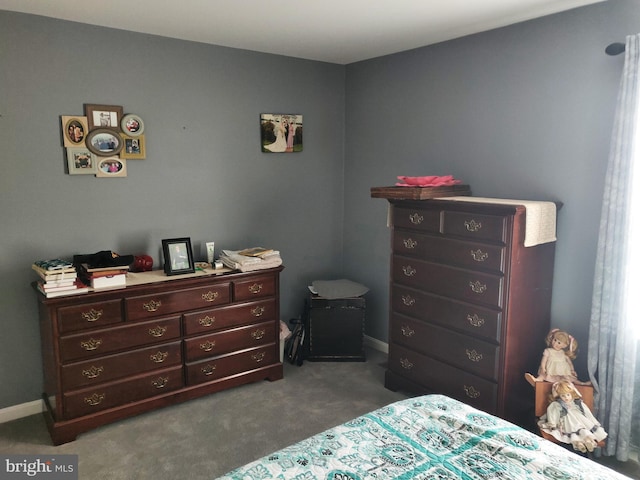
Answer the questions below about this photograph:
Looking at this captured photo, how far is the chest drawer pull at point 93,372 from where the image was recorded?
116 inches

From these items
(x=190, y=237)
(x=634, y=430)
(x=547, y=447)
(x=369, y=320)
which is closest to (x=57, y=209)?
(x=190, y=237)

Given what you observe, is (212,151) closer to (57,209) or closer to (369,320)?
(57,209)

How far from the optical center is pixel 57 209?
3.18m

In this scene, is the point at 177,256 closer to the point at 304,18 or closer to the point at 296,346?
the point at 296,346

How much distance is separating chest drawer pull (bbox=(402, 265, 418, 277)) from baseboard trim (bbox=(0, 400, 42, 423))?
2595 millimetres

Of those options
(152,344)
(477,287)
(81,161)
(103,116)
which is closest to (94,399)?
(152,344)

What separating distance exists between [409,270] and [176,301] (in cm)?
157

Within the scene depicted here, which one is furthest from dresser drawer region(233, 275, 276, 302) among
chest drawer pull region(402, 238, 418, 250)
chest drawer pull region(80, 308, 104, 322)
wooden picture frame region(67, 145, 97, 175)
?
wooden picture frame region(67, 145, 97, 175)

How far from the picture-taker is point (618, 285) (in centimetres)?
263

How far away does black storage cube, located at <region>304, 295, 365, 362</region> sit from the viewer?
399 cm

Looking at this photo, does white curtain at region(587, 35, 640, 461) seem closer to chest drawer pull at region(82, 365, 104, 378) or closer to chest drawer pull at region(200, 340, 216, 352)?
chest drawer pull at region(200, 340, 216, 352)

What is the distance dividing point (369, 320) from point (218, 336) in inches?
61.3

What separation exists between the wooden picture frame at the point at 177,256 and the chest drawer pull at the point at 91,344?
610 millimetres

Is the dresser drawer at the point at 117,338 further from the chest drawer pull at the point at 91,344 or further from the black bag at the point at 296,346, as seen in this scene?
the black bag at the point at 296,346
